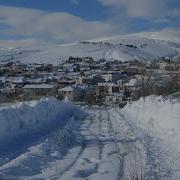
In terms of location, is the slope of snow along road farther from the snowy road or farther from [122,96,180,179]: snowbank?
[122,96,180,179]: snowbank

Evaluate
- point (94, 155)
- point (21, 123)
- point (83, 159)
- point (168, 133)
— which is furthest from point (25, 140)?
point (168, 133)

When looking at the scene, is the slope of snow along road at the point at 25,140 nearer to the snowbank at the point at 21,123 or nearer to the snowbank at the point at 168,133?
the snowbank at the point at 21,123

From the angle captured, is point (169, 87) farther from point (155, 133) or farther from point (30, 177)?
point (30, 177)

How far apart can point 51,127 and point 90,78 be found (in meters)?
115

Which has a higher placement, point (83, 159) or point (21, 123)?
point (21, 123)

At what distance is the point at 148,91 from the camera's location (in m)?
71.9

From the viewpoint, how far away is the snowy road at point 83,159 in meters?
10.1

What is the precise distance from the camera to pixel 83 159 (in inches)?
483

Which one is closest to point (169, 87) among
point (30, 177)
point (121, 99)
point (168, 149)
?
point (121, 99)

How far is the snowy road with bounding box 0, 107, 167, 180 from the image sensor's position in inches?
398

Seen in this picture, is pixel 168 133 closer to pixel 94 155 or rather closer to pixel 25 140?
pixel 94 155

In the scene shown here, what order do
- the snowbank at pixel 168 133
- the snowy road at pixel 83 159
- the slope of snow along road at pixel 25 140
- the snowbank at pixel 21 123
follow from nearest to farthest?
the snowy road at pixel 83 159, the slope of snow along road at pixel 25 140, the snowbank at pixel 168 133, the snowbank at pixel 21 123

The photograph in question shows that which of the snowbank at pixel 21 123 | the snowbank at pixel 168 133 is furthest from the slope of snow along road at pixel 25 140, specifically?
the snowbank at pixel 168 133

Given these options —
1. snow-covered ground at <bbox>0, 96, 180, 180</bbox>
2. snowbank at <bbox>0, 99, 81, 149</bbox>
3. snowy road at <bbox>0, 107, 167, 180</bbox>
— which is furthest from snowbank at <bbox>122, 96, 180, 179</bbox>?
snowbank at <bbox>0, 99, 81, 149</bbox>
